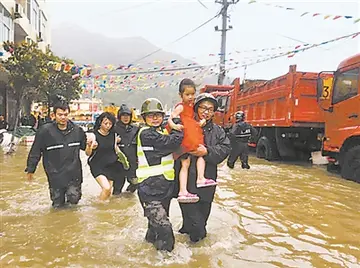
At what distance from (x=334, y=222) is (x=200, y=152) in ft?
9.19

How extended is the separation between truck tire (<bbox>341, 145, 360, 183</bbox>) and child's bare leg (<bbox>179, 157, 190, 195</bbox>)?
19.8ft

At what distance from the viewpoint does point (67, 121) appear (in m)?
5.98

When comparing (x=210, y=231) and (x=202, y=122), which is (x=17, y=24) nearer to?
(x=210, y=231)

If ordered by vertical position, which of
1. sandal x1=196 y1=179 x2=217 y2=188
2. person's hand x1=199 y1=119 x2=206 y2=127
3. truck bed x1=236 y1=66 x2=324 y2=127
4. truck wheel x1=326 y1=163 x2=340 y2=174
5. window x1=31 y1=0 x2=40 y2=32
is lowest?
truck wheel x1=326 y1=163 x2=340 y2=174

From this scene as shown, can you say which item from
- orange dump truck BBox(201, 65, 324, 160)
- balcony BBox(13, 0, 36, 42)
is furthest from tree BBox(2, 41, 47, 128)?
orange dump truck BBox(201, 65, 324, 160)

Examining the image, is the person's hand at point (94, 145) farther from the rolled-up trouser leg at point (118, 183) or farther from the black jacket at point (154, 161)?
the black jacket at point (154, 161)

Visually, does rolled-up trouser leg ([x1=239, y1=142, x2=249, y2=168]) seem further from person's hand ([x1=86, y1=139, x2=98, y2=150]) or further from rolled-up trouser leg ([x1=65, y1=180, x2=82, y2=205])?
rolled-up trouser leg ([x1=65, y1=180, x2=82, y2=205])

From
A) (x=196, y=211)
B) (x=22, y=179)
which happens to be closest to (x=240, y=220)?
(x=196, y=211)

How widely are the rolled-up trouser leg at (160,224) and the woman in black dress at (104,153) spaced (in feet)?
8.19

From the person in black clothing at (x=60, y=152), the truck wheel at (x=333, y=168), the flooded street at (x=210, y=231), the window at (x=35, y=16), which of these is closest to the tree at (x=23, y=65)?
the flooded street at (x=210, y=231)

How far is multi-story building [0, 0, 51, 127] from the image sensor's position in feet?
65.7

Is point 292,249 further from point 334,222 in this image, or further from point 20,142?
point 20,142

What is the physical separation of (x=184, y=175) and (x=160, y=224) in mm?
518

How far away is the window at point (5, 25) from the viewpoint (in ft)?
63.2
